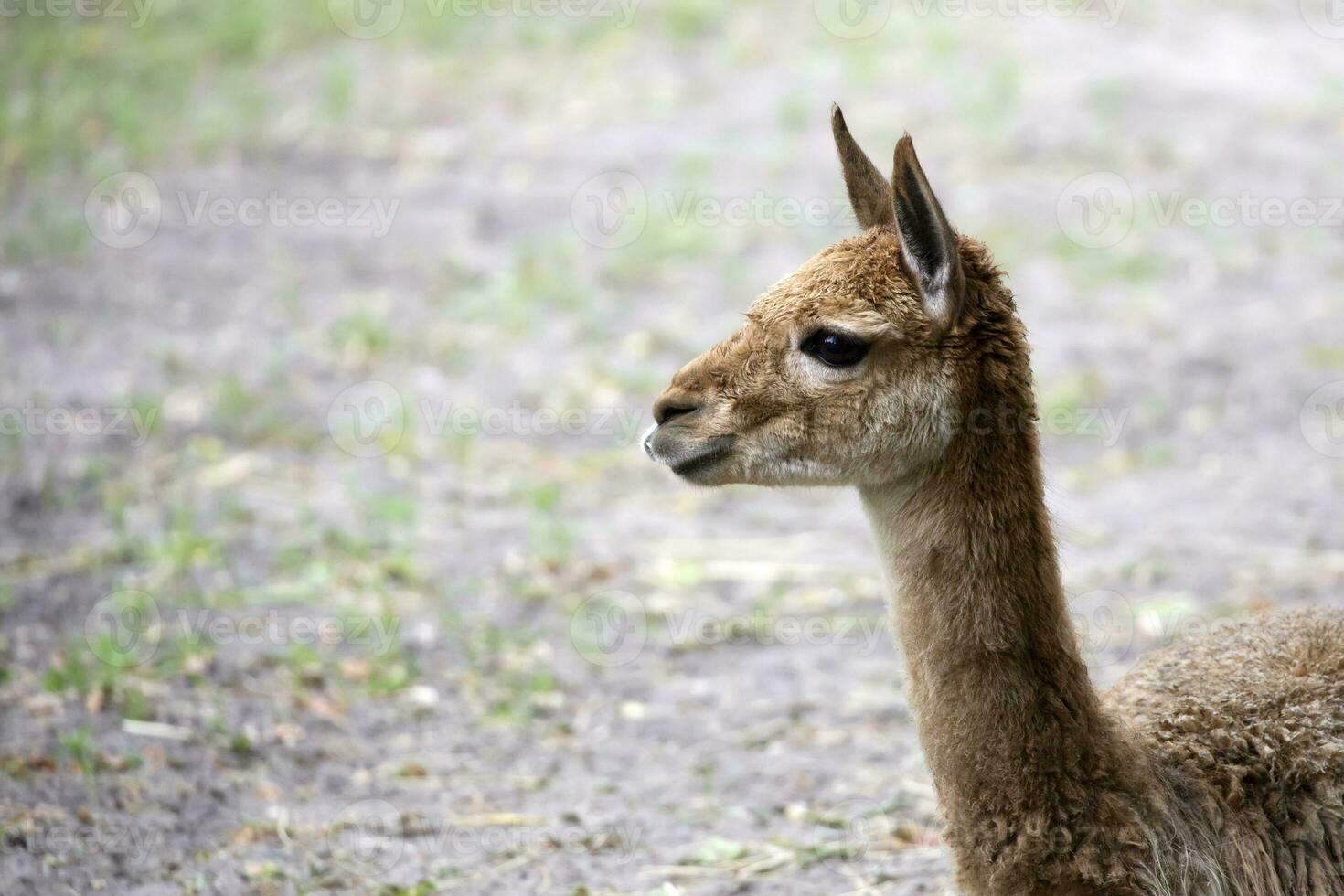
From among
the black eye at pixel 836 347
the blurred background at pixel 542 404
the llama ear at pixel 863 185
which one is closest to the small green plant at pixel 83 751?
the blurred background at pixel 542 404

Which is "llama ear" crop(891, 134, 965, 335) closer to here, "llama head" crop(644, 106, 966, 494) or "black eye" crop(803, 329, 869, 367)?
"llama head" crop(644, 106, 966, 494)

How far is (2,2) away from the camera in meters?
13.0

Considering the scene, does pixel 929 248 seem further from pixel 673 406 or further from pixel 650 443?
pixel 650 443

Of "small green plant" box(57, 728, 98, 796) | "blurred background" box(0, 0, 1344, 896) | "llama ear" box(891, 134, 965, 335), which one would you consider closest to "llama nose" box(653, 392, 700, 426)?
"llama ear" box(891, 134, 965, 335)

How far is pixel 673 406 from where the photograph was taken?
3721mm

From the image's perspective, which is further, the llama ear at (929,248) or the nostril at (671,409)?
the nostril at (671,409)

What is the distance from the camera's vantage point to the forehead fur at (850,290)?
3.47 meters

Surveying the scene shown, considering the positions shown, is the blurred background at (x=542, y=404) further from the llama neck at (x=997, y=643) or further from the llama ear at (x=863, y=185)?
the llama ear at (x=863, y=185)

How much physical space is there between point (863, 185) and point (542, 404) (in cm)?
516

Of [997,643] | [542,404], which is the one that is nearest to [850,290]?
[997,643]

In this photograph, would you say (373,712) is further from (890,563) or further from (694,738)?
(890,563)

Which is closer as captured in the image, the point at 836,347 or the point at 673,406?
the point at 836,347

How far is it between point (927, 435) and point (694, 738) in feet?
8.45

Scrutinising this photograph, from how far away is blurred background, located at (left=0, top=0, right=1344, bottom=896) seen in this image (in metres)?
5.12
